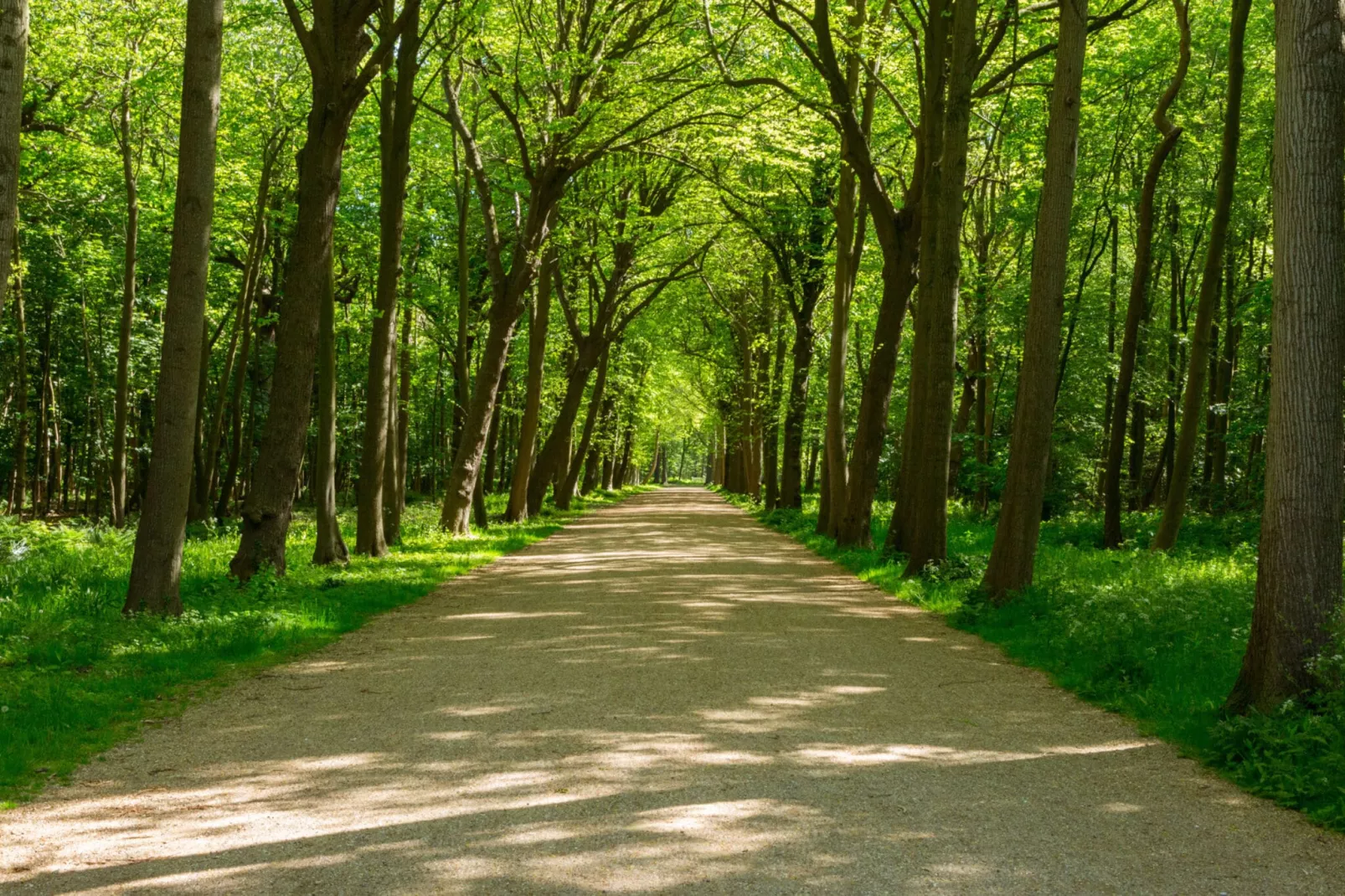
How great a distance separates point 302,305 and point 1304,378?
9.94m

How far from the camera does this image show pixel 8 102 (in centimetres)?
684

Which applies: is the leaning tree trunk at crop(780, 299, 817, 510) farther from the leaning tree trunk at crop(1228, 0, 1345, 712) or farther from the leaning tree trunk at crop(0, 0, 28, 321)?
the leaning tree trunk at crop(0, 0, 28, 321)

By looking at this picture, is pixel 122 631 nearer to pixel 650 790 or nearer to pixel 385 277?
pixel 650 790

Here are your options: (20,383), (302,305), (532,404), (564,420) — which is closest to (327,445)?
(302,305)

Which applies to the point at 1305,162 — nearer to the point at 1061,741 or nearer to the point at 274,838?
the point at 1061,741

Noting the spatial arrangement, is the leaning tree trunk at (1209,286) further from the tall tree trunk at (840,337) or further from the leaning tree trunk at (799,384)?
the leaning tree trunk at (799,384)

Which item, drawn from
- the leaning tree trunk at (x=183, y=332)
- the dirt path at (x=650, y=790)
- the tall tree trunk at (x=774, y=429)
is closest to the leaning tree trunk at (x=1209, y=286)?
the dirt path at (x=650, y=790)

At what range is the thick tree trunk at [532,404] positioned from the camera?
83.5ft

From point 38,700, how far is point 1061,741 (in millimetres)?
6227

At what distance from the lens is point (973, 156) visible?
29.9 meters

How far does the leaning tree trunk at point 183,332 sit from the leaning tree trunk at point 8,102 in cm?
246

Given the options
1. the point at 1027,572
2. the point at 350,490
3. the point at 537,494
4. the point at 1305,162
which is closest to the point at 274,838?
the point at 1305,162

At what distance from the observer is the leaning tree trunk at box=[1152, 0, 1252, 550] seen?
15086 mm

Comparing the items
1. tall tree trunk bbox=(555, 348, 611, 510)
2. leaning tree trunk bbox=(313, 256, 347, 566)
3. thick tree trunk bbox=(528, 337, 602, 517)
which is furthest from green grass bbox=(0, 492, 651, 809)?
tall tree trunk bbox=(555, 348, 611, 510)
